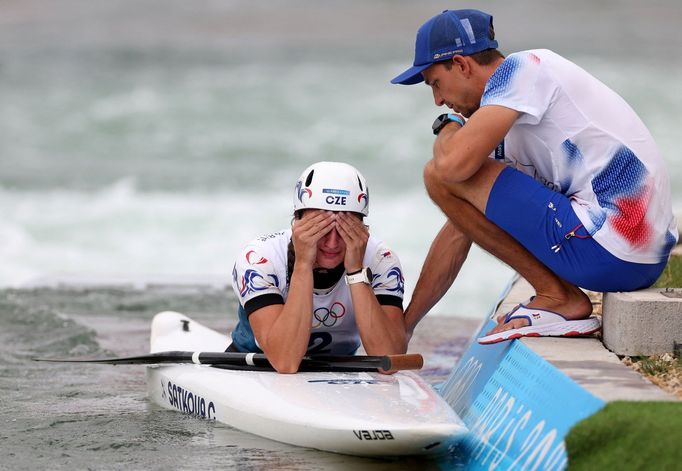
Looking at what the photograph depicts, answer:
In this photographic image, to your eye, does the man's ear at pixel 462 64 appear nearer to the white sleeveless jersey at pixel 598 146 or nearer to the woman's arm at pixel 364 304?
the white sleeveless jersey at pixel 598 146

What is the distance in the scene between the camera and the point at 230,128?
83.3 ft

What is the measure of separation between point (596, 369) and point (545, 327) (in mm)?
703

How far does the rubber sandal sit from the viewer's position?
523 centimetres

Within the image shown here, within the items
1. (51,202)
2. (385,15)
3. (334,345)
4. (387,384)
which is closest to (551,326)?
(387,384)

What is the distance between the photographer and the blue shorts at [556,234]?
5078mm

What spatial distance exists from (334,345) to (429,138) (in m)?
18.4

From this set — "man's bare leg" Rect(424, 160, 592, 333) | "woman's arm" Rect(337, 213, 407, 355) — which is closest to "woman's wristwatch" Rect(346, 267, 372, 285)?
"woman's arm" Rect(337, 213, 407, 355)

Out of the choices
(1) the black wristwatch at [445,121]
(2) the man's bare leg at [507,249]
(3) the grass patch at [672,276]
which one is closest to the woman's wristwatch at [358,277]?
(2) the man's bare leg at [507,249]

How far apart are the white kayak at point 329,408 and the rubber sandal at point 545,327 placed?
40 cm

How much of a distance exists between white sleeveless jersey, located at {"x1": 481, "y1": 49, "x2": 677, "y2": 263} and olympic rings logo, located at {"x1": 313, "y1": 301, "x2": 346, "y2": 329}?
4.19 feet

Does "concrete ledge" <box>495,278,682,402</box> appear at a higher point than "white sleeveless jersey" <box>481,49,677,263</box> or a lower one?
lower

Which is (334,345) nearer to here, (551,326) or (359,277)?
(359,277)

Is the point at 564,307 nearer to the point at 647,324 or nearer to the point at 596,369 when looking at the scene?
the point at 647,324

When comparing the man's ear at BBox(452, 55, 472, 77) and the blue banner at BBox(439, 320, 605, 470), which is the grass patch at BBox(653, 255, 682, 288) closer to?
the blue banner at BBox(439, 320, 605, 470)
